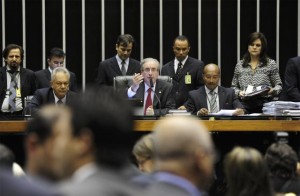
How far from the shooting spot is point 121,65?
1178 centimetres

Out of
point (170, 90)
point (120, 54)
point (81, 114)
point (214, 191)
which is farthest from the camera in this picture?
point (120, 54)

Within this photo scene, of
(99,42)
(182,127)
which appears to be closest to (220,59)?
(99,42)

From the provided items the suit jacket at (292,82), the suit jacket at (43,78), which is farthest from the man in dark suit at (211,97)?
the suit jacket at (43,78)

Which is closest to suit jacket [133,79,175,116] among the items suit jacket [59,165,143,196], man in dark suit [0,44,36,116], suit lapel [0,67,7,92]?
man in dark suit [0,44,36,116]

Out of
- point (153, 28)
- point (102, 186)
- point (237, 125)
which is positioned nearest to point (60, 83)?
point (237, 125)

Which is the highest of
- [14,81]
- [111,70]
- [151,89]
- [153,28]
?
[153,28]

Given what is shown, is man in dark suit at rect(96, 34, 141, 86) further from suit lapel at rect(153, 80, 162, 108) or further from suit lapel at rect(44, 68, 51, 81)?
suit lapel at rect(153, 80, 162, 108)

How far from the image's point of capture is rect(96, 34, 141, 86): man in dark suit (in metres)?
11.7

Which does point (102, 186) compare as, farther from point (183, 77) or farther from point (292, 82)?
point (183, 77)

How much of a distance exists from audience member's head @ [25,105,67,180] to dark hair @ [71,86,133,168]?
0.08m

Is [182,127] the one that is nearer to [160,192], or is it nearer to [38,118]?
[160,192]

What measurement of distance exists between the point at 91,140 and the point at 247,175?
1.97 meters

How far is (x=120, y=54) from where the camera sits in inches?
462

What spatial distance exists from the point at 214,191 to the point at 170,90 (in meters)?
2.22
